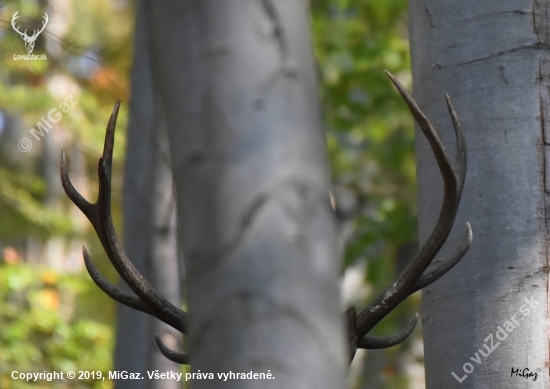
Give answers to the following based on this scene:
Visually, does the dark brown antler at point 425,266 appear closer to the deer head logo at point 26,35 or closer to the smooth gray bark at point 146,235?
the smooth gray bark at point 146,235

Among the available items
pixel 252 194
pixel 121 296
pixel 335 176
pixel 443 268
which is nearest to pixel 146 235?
pixel 121 296

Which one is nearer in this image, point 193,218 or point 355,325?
point 193,218

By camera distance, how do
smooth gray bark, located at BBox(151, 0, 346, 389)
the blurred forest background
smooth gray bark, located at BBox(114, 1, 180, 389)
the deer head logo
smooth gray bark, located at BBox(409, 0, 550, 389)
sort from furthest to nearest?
1. the blurred forest background
2. the deer head logo
3. smooth gray bark, located at BBox(114, 1, 180, 389)
4. smooth gray bark, located at BBox(409, 0, 550, 389)
5. smooth gray bark, located at BBox(151, 0, 346, 389)

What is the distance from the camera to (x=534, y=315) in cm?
147

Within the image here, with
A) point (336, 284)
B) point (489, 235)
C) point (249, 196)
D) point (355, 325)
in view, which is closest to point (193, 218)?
point (249, 196)

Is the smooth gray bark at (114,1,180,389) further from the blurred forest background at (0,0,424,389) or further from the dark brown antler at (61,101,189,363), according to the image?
the dark brown antler at (61,101,189,363)

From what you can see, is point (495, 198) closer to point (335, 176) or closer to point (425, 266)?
point (425, 266)

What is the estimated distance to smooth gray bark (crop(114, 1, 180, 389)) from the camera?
3127 mm

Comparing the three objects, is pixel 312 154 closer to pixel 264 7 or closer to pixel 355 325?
pixel 264 7

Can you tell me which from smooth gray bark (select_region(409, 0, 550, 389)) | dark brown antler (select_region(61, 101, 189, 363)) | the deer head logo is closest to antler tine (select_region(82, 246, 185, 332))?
dark brown antler (select_region(61, 101, 189, 363))

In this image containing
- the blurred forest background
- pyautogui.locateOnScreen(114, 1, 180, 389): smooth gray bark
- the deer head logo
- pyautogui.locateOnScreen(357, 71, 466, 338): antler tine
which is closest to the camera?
pyautogui.locateOnScreen(357, 71, 466, 338): antler tine

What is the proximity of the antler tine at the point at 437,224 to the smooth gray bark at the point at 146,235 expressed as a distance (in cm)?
183

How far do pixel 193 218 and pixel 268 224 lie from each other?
0.32 feet

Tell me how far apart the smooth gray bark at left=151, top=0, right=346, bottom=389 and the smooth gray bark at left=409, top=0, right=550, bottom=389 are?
0.67 metres
